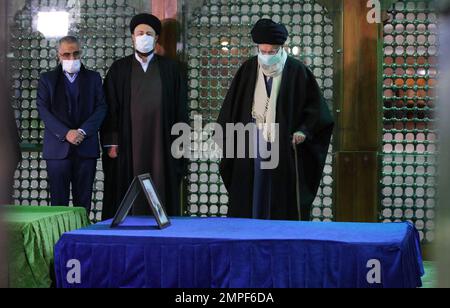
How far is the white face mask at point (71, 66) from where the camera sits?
20.6ft

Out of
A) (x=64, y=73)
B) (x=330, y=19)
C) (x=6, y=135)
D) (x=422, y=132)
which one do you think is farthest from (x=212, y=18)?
(x=6, y=135)

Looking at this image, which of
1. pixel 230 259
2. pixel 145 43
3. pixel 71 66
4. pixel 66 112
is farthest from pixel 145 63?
pixel 230 259

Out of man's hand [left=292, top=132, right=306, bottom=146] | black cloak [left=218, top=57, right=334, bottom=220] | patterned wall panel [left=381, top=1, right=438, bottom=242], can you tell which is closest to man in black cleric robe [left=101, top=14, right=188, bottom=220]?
black cloak [left=218, top=57, right=334, bottom=220]

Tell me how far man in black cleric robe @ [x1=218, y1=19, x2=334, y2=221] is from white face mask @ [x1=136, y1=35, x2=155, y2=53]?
944mm

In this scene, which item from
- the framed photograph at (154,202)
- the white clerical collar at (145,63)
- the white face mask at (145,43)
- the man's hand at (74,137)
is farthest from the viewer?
the white clerical collar at (145,63)

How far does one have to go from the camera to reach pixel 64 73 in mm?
6340

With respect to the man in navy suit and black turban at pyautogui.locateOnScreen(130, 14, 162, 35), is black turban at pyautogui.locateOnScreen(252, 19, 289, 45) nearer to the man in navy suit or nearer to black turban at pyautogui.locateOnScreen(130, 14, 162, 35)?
black turban at pyautogui.locateOnScreen(130, 14, 162, 35)

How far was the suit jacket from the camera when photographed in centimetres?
616

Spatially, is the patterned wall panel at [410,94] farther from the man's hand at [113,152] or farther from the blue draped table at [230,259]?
the blue draped table at [230,259]

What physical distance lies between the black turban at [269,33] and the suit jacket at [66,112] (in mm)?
1580

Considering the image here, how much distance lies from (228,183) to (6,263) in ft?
16.0

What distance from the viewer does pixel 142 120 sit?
6.33m

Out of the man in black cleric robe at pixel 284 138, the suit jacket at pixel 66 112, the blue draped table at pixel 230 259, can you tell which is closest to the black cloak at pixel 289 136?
the man in black cleric robe at pixel 284 138
